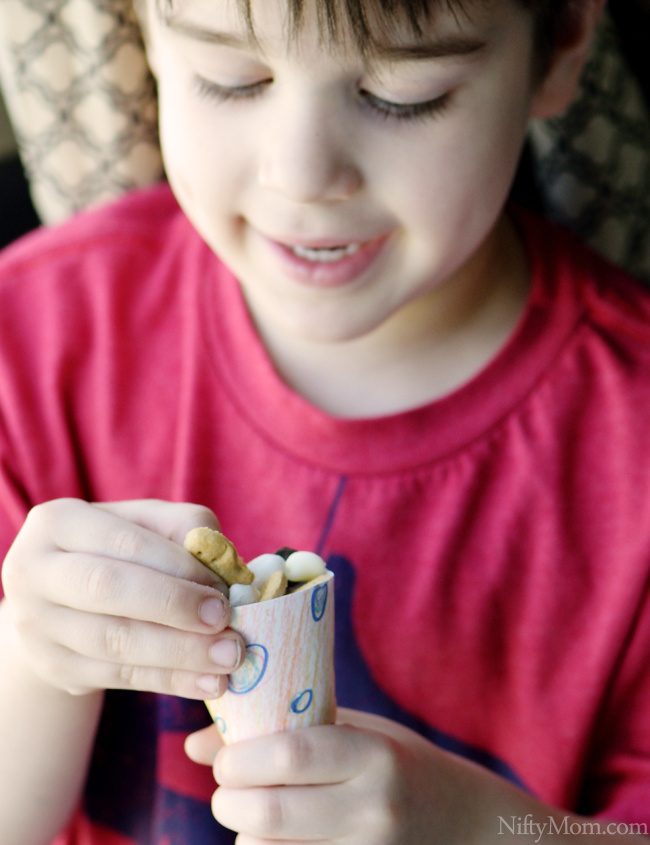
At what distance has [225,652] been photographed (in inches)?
26.2

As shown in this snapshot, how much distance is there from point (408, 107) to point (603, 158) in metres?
→ 0.53

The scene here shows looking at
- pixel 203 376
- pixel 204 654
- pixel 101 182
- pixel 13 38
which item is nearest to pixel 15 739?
pixel 204 654

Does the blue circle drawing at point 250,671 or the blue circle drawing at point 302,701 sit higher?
the blue circle drawing at point 250,671

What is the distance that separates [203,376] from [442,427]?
0.31m

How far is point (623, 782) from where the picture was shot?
3.29 ft

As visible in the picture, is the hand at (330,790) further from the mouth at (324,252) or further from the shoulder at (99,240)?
the shoulder at (99,240)

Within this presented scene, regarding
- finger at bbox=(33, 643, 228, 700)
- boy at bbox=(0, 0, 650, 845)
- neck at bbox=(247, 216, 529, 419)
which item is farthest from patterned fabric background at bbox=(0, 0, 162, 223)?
finger at bbox=(33, 643, 228, 700)

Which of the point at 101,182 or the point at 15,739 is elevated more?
the point at 101,182

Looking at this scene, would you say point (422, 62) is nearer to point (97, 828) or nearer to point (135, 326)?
point (135, 326)

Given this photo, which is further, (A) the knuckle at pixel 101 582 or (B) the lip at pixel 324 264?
(B) the lip at pixel 324 264

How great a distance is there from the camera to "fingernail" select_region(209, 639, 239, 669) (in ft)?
2.18

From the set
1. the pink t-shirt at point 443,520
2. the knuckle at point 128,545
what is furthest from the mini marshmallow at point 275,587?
the pink t-shirt at point 443,520

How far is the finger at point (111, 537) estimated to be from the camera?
680 mm

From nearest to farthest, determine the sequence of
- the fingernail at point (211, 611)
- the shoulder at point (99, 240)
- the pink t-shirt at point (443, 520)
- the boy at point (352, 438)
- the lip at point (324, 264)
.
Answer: the fingernail at point (211, 611), the boy at point (352, 438), the lip at point (324, 264), the pink t-shirt at point (443, 520), the shoulder at point (99, 240)
